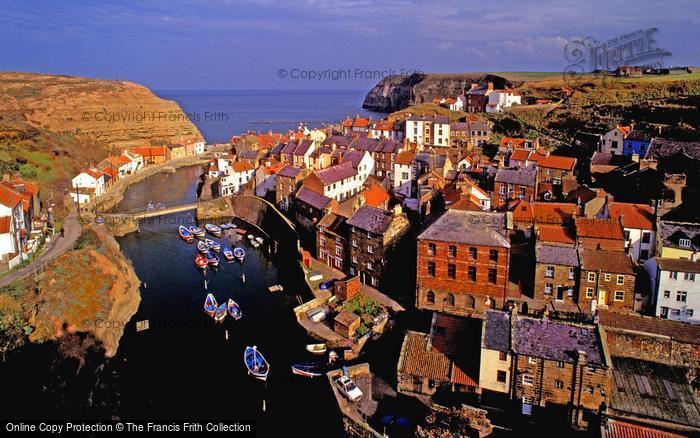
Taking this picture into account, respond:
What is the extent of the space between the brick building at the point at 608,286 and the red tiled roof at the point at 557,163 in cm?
2288

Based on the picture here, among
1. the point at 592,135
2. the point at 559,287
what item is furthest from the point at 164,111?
the point at 559,287

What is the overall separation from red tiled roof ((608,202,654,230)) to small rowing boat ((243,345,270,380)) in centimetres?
2559

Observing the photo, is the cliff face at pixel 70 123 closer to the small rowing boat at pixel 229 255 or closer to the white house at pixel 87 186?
the white house at pixel 87 186

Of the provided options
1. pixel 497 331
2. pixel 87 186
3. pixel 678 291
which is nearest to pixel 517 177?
pixel 678 291

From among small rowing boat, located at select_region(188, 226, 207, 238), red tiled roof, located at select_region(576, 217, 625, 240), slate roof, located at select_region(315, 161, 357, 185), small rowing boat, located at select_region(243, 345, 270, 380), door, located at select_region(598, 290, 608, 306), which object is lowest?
small rowing boat, located at select_region(243, 345, 270, 380)

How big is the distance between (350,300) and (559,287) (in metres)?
13.7

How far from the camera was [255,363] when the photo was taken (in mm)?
32594

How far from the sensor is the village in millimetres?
24578

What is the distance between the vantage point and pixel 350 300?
123 feet

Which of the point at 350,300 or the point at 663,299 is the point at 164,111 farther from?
the point at 663,299

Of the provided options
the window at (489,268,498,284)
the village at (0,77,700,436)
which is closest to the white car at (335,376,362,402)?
the village at (0,77,700,436)

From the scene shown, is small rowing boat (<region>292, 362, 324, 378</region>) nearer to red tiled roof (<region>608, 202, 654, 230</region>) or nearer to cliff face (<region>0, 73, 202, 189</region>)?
red tiled roof (<region>608, 202, 654, 230</region>)

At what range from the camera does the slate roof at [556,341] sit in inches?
945

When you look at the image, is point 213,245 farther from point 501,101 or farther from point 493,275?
point 501,101
